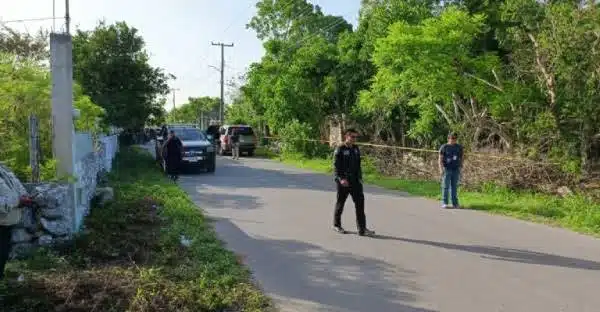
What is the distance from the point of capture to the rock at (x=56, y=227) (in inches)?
298

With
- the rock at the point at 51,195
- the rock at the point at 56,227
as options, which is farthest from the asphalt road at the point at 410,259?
the rock at the point at 51,195

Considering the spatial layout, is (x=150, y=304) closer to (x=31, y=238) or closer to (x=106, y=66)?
(x=31, y=238)

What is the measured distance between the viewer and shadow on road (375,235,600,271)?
742cm

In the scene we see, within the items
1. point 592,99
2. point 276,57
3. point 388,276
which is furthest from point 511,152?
point 276,57

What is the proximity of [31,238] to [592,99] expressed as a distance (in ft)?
37.6

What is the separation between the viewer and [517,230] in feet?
32.1

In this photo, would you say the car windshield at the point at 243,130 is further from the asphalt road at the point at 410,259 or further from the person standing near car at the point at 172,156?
the asphalt road at the point at 410,259

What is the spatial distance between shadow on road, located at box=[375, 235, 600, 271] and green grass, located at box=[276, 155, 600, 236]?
2.16m

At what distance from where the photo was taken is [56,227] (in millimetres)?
7688

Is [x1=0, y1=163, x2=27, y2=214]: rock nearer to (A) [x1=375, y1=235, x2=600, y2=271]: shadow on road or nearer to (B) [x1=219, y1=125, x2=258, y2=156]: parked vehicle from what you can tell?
(A) [x1=375, y1=235, x2=600, y2=271]: shadow on road

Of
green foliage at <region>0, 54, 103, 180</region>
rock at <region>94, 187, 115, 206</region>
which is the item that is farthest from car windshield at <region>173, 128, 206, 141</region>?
green foliage at <region>0, 54, 103, 180</region>

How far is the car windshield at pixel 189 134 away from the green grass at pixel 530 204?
28.3ft

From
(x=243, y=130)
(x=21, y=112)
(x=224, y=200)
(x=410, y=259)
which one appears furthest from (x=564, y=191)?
(x=243, y=130)

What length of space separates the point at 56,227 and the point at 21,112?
9.10ft
